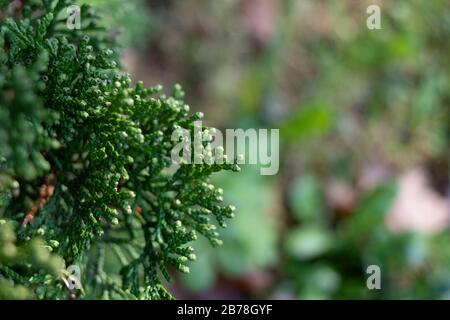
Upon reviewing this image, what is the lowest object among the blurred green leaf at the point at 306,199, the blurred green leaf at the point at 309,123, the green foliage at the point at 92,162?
the green foliage at the point at 92,162

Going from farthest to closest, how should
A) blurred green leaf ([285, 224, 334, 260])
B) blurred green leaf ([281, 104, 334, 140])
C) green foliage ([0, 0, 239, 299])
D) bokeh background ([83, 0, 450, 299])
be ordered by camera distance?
blurred green leaf ([281, 104, 334, 140]), blurred green leaf ([285, 224, 334, 260]), bokeh background ([83, 0, 450, 299]), green foliage ([0, 0, 239, 299])

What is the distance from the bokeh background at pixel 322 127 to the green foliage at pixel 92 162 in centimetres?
213

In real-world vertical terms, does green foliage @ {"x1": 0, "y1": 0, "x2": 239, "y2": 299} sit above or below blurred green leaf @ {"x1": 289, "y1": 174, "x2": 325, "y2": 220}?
below

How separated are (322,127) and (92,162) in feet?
9.64

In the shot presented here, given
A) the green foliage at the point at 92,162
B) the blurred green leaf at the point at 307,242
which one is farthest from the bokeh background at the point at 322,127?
the green foliage at the point at 92,162

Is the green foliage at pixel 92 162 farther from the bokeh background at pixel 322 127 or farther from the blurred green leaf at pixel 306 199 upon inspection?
the blurred green leaf at pixel 306 199

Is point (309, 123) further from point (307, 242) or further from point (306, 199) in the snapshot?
point (307, 242)

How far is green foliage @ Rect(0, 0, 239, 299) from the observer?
1341 millimetres

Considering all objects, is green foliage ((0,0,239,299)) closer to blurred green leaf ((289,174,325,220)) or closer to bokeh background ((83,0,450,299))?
bokeh background ((83,0,450,299))

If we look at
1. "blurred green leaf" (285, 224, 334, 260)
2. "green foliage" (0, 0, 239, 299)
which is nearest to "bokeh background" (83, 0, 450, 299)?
"blurred green leaf" (285, 224, 334, 260)

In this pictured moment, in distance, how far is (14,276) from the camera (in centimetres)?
132

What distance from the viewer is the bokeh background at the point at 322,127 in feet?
12.6

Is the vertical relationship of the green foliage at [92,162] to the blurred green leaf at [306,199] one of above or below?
below

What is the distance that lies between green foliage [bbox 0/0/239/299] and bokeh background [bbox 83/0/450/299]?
213cm
